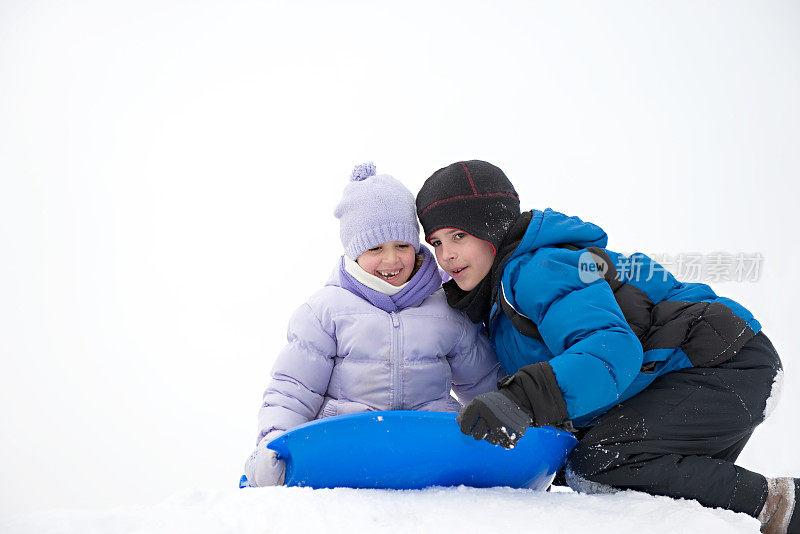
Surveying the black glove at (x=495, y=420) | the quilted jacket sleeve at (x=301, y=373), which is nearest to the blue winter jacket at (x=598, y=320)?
the black glove at (x=495, y=420)

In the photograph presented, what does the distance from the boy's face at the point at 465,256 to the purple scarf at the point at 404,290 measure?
11 cm

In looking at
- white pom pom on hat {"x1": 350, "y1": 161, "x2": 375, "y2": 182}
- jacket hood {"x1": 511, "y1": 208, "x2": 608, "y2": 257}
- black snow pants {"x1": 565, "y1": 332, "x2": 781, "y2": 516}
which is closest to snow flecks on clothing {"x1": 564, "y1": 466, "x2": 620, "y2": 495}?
black snow pants {"x1": 565, "y1": 332, "x2": 781, "y2": 516}

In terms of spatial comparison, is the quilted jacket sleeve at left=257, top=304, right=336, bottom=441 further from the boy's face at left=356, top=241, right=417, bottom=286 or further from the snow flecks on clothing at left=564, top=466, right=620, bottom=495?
the snow flecks on clothing at left=564, top=466, right=620, bottom=495

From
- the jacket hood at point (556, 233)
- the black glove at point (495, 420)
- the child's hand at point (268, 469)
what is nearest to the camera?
the black glove at point (495, 420)

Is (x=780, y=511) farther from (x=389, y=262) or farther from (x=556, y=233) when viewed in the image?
(x=389, y=262)

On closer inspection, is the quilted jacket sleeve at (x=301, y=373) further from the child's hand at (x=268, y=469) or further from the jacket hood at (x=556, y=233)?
the jacket hood at (x=556, y=233)

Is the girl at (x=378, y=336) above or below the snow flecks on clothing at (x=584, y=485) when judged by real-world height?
above

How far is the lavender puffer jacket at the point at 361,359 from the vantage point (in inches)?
62.2

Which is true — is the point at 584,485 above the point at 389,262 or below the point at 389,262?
below

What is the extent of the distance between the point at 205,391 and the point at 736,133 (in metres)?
6.01

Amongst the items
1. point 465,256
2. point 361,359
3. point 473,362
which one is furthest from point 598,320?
point 361,359

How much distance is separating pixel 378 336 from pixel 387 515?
0.56 m

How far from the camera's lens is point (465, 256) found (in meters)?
1.56

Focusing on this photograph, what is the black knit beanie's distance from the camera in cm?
153
